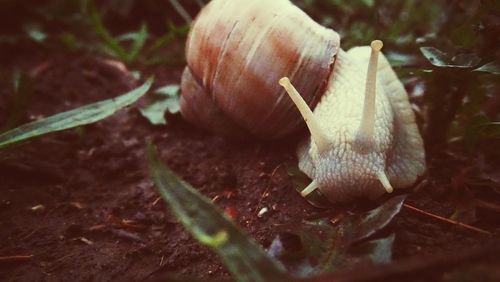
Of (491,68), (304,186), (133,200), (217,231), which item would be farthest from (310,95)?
(217,231)

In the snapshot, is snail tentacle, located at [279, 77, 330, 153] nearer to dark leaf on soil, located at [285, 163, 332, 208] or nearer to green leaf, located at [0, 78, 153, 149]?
dark leaf on soil, located at [285, 163, 332, 208]

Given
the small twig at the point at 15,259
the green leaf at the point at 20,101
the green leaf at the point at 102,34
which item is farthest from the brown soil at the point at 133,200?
the green leaf at the point at 102,34

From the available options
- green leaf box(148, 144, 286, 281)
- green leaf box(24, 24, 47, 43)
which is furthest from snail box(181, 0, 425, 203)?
green leaf box(24, 24, 47, 43)

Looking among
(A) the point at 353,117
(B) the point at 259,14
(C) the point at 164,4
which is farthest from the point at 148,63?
(A) the point at 353,117

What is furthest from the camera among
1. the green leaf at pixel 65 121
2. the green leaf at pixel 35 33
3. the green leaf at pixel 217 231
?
the green leaf at pixel 35 33

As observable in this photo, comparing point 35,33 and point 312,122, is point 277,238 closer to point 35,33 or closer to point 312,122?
point 312,122

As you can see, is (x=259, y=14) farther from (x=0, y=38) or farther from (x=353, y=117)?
(x=0, y=38)

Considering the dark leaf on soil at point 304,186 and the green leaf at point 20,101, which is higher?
the dark leaf on soil at point 304,186

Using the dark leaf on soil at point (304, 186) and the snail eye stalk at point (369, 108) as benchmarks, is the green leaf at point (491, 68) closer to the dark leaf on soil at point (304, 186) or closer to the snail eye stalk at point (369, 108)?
the snail eye stalk at point (369, 108)
